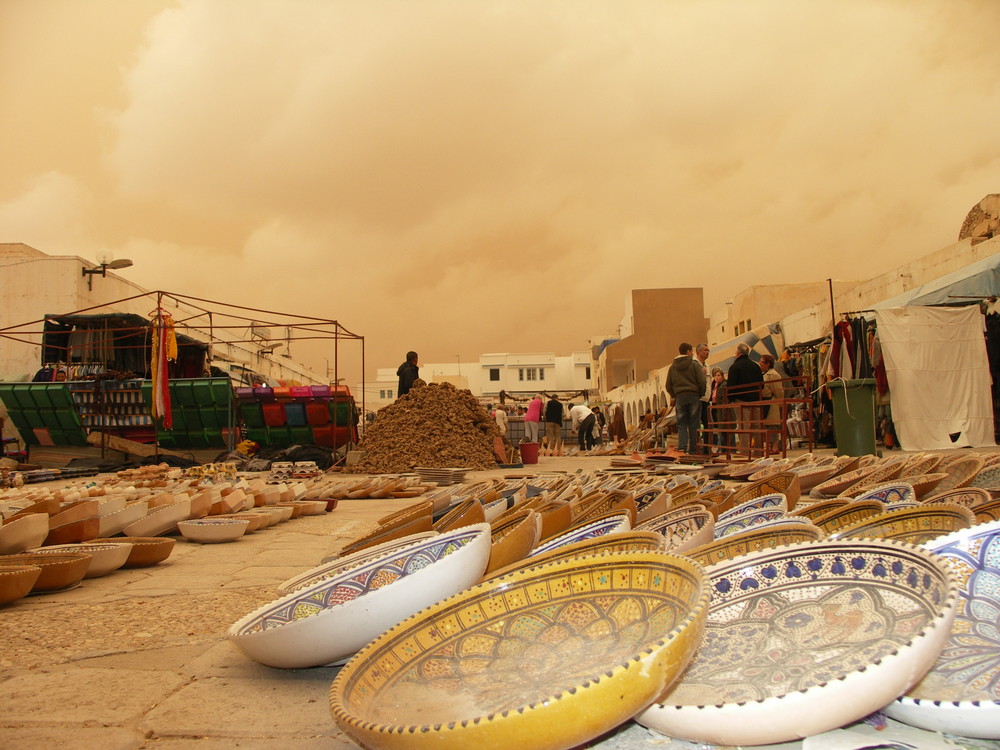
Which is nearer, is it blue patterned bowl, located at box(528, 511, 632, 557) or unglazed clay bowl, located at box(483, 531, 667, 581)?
unglazed clay bowl, located at box(483, 531, 667, 581)

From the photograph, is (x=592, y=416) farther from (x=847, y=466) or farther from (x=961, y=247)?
(x=847, y=466)

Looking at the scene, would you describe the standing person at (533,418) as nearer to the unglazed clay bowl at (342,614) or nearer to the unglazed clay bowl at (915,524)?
the unglazed clay bowl at (915,524)

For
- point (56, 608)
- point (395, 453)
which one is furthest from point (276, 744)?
point (395, 453)

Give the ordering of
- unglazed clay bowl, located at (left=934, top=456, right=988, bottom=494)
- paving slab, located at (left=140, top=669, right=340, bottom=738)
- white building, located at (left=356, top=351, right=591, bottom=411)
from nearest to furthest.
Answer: paving slab, located at (left=140, top=669, right=340, bottom=738), unglazed clay bowl, located at (left=934, top=456, right=988, bottom=494), white building, located at (left=356, top=351, right=591, bottom=411)

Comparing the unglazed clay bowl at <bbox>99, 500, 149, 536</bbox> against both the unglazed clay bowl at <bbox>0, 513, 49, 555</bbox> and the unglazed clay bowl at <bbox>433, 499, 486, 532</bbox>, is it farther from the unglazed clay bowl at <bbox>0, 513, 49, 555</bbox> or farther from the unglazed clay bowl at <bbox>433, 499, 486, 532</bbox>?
the unglazed clay bowl at <bbox>433, 499, 486, 532</bbox>

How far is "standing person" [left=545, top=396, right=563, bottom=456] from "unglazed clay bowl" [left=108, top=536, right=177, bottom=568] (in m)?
11.9

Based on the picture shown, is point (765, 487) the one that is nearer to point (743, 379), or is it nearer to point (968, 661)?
point (968, 661)

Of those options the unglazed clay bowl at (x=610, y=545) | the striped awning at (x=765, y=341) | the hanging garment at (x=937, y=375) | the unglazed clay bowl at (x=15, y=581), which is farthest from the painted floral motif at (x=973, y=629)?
A: the striped awning at (x=765, y=341)

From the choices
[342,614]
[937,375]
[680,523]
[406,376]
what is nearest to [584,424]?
[406,376]

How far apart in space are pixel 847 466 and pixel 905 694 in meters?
3.89

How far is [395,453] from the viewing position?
31.7ft

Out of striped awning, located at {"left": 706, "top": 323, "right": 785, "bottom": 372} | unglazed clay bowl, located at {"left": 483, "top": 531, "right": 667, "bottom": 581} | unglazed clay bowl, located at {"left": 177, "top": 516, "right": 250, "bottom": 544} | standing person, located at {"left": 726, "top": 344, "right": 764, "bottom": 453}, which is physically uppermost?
striped awning, located at {"left": 706, "top": 323, "right": 785, "bottom": 372}

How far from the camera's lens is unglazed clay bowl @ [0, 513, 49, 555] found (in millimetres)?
2508

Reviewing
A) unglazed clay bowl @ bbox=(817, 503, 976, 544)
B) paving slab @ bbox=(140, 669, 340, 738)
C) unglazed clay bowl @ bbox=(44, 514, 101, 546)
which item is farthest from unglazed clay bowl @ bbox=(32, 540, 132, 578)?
unglazed clay bowl @ bbox=(817, 503, 976, 544)
